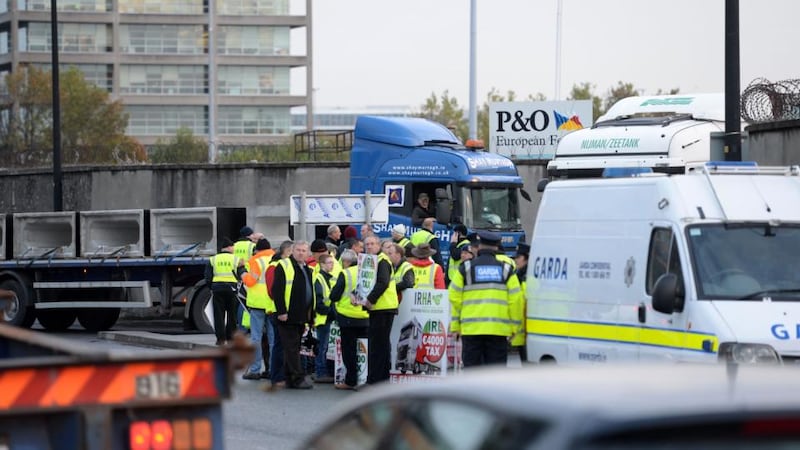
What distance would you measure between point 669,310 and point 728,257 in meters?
0.75

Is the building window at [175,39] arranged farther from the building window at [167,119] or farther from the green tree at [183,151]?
the green tree at [183,151]

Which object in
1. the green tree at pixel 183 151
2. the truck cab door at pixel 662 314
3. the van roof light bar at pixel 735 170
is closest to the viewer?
the truck cab door at pixel 662 314

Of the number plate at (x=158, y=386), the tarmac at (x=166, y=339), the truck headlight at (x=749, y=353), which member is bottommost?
the tarmac at (x=166, y=339)

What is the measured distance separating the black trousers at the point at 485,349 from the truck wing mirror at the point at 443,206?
33.6 feet

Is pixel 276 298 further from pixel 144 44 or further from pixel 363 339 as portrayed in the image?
pixel 144 44

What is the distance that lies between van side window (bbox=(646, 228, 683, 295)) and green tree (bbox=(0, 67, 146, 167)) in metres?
64.1

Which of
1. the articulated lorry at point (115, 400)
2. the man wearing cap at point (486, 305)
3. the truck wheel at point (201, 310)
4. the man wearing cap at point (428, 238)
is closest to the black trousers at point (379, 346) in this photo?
the man wearing cap at point (486, 305)

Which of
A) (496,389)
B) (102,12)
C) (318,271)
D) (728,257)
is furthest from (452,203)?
(102,12)

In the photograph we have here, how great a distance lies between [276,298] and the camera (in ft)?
55.4

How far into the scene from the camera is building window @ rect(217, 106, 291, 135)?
104500mm

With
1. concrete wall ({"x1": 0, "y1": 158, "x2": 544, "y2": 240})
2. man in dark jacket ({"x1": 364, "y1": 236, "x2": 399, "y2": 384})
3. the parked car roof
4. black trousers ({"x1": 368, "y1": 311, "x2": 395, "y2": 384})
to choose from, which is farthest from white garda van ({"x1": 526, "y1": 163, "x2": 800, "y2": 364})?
concrete wall ({"x1": 0, "y1": 158, "x2": 544, "y2": 240})

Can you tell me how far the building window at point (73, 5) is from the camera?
98.1m

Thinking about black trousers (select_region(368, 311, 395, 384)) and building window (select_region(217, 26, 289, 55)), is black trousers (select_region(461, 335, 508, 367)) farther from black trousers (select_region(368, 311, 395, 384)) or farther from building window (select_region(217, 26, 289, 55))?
building window (select_region(217, 26, 289, 55))

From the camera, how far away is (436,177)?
24.7m
